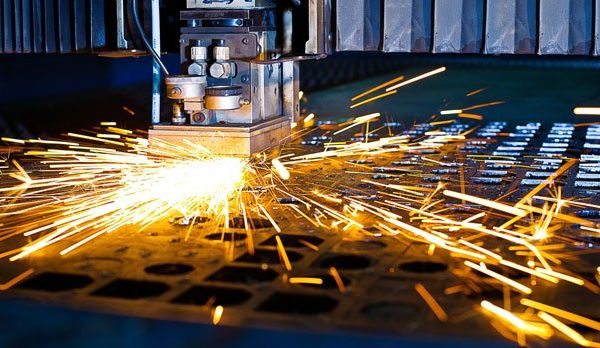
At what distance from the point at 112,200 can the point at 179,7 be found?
672 mm

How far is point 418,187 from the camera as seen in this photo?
2398 mm

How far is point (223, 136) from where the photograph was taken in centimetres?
245

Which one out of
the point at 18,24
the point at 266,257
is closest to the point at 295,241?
the point at 266,257

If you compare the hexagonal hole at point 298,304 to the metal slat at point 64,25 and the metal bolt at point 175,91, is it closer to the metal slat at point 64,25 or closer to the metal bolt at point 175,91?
the metal bolt at point 175,91

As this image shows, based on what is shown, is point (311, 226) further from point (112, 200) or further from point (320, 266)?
point (112, 200)

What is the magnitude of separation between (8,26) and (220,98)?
4.48ft

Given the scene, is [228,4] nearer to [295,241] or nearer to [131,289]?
[295,241]

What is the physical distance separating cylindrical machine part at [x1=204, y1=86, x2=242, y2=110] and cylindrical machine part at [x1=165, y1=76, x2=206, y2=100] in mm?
27

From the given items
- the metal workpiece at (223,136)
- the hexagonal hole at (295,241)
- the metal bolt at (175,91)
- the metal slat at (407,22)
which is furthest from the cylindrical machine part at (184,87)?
the metal slat at (407,22)

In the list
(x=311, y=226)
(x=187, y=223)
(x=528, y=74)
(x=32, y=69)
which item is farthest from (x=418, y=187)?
(x=528, y=74)

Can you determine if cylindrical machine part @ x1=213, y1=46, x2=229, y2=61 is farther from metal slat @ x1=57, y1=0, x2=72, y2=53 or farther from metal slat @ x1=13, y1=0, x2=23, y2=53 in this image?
metal slat @ x1=13, y1=0, x2=23, y2=53

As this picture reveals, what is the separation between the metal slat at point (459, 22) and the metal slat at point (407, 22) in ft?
0.11

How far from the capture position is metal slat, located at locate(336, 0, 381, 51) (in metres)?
2.99

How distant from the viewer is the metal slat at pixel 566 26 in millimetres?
2910
